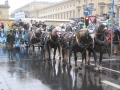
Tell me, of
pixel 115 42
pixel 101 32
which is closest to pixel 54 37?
pixel 101 32

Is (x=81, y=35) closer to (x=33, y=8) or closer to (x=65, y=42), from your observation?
(x=65, y=42)

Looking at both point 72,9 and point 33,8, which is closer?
point 72,9

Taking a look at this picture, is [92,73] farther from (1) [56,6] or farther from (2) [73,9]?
(1) [56,6]

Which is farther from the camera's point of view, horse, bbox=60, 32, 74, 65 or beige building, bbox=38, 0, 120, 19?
beige building, bbox=38, 0, 120, 19

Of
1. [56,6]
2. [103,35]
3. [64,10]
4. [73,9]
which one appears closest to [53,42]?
[103,35]

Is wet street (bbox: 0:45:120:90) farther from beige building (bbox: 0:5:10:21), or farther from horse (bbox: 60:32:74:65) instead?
beige building (bbox: 0:5:10:21)

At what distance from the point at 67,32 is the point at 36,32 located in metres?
3.98

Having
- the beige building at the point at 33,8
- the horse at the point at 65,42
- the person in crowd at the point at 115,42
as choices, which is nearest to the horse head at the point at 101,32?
the horse at the point at 65,42

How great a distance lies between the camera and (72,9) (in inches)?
3755

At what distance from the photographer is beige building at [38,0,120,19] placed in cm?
7844

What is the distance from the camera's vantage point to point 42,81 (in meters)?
9.62

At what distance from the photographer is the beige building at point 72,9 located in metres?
78.4

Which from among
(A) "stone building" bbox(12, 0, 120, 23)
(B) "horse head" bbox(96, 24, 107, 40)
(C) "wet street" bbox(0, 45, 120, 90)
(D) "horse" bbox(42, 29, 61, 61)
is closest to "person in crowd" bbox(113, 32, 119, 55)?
(D) "horse" bbox(42, 29, 61, 61)

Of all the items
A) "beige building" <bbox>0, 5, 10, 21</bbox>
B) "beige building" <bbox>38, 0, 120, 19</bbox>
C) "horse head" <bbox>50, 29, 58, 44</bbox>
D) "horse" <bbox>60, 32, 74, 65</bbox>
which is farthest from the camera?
"beige building" <bbox>38, 0, 120, 19</bbox>
